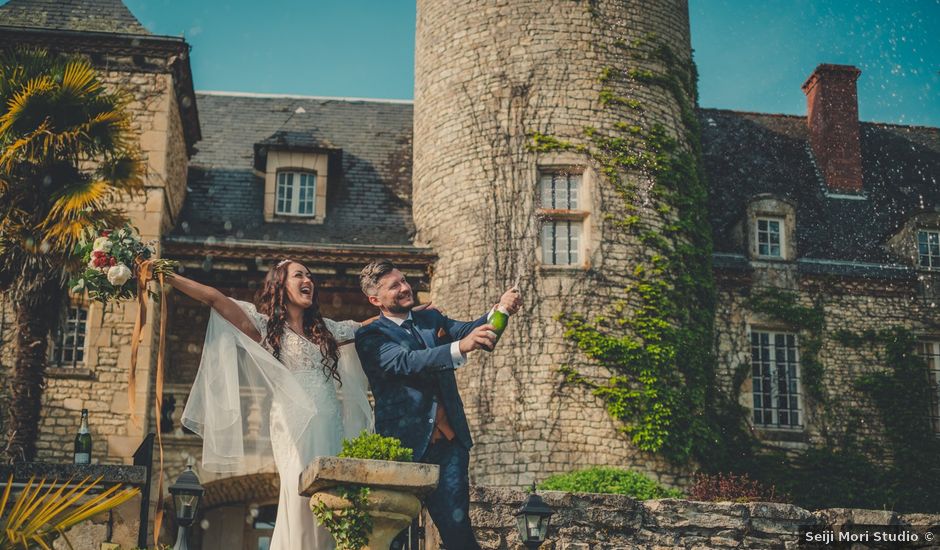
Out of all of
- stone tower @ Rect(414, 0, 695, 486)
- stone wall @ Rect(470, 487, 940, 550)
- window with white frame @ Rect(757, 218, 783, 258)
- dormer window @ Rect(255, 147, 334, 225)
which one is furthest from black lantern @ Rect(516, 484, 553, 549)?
window with white frame @ Rect(757, 218, 783, 258)

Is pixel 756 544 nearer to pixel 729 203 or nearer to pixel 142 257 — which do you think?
pixel 142 257

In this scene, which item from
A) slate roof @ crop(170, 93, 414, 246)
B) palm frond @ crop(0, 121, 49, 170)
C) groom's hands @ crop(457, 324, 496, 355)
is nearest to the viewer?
groom's hands @ crop(457, 324, 496, 355)

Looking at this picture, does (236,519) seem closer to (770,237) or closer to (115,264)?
(770,237)

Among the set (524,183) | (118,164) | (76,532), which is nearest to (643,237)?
(524,183)

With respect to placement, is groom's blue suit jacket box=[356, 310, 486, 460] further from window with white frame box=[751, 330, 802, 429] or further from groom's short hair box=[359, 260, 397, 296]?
window with white frame box=[751, 330, 802, 429]

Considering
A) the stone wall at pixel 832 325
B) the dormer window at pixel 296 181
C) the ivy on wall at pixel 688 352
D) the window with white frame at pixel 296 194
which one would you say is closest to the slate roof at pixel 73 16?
the dormer window at pixel 296 181

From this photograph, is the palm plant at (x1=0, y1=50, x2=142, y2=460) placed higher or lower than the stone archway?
higher

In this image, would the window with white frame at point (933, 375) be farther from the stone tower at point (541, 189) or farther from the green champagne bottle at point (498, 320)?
the green champagne bottle at point (498, 320)

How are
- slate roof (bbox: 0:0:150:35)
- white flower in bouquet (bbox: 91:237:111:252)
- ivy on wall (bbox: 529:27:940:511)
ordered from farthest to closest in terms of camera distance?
1. slate roof (bbox: 0:0:150:35)
2. ivy on wall (bbox: 529:27:940:511)
3. white flower in bouquet (bbox: 91:237:111:252)

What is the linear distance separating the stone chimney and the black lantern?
14.9m

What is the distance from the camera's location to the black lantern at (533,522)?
7.79 meters

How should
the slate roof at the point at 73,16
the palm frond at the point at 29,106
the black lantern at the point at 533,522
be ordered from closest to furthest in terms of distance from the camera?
the black lantern at the point at 533,522 → the palm frond at the point at 29,106 → the slate roof at the point at 73,16

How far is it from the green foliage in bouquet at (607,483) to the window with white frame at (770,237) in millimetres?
5725

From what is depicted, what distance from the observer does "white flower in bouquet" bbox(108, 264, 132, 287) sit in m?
6.27
